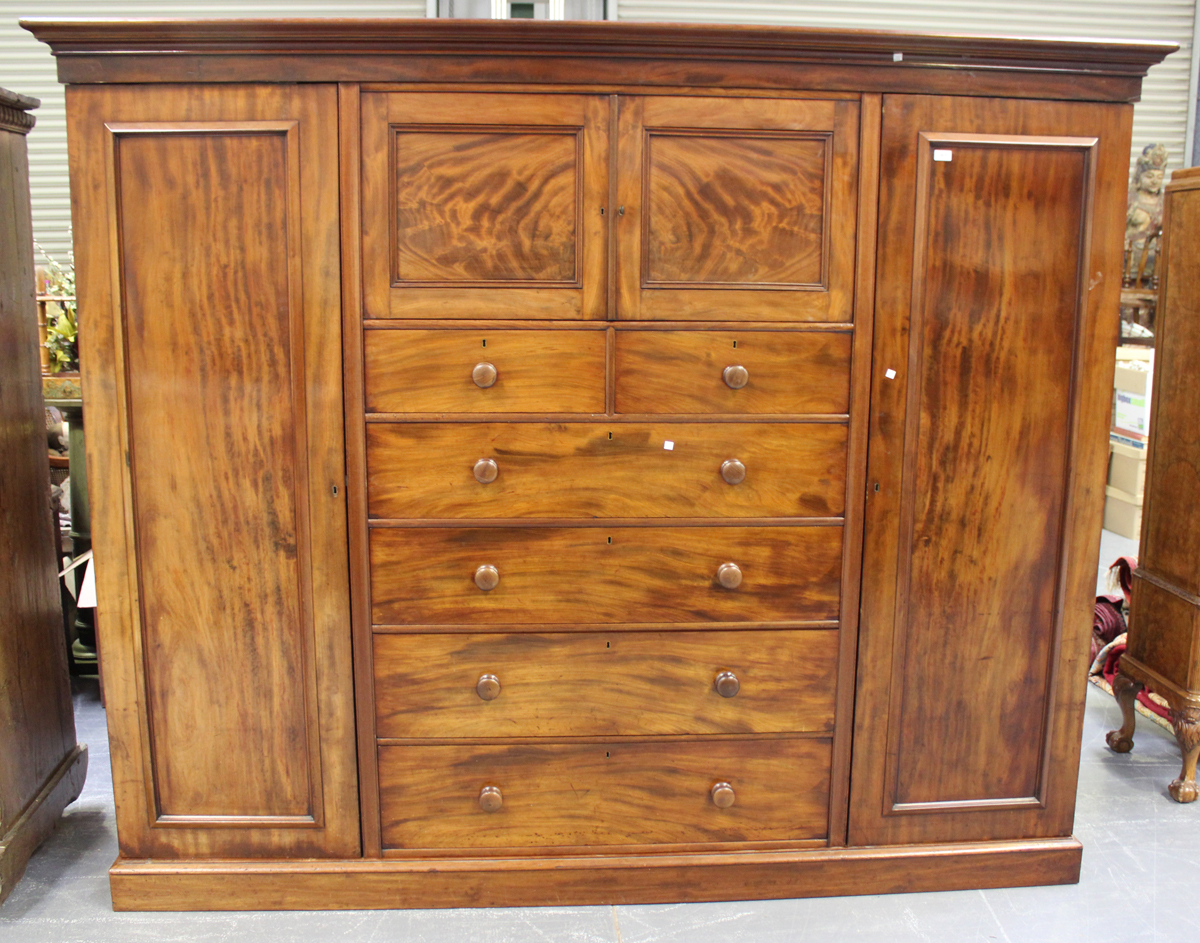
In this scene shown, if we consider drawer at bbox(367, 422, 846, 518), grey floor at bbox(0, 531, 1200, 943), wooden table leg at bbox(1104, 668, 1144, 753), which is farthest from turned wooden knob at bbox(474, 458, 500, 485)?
wooden table leg at bbox(1104, 668, 1144, 753)

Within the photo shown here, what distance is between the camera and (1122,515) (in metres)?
4.64

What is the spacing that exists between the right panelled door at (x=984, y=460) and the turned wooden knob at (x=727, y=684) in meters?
0.28

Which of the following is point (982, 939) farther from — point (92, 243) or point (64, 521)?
point (64, 521)

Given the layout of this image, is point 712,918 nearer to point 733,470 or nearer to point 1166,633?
point 733,470

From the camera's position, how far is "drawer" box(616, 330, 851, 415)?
6.31 ft

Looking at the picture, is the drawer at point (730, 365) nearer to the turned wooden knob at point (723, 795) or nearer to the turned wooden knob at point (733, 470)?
the turned wooden knob at point (733, 470)

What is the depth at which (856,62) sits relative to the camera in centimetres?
185

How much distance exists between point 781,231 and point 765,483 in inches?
20.6

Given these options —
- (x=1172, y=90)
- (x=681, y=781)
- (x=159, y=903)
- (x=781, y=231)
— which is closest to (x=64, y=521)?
(x=159, y=903)

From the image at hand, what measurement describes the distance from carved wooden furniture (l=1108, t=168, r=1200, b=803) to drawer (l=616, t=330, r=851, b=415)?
1.21 metres

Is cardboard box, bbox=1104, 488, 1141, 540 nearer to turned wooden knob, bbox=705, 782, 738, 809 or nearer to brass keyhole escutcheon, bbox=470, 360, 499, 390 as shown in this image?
turned wooden knob, bbox=705, 782, 738, 809

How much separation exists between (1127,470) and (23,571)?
4.62m

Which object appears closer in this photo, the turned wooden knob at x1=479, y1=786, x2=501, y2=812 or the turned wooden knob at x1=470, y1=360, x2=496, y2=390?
the turned wooden knob at x1=470, y1=360, x2=496, y2=390

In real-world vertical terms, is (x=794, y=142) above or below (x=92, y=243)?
above
